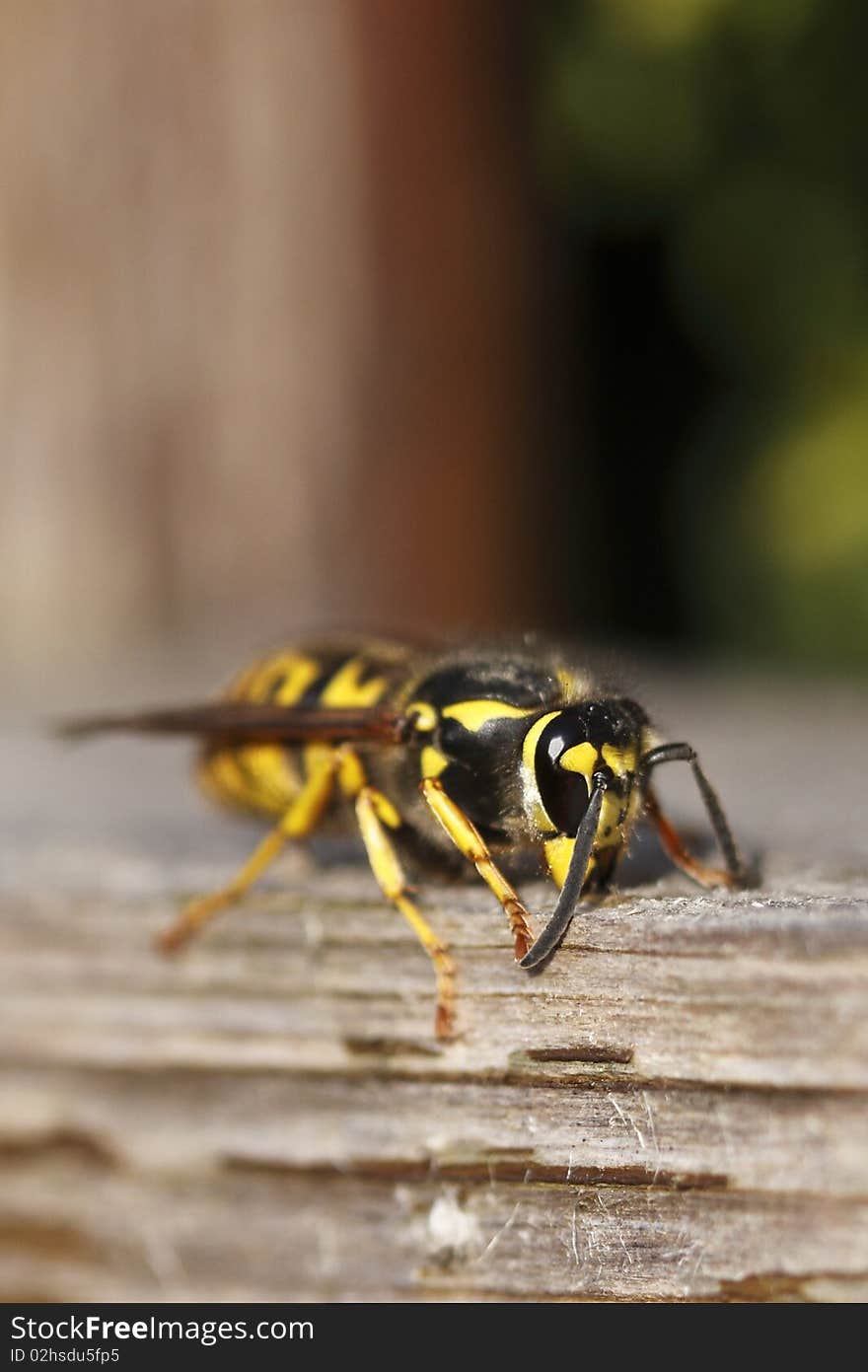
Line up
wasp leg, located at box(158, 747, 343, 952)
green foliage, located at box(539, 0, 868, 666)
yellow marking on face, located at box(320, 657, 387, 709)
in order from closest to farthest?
wasp leg, located at box(158, 747, 343, 952) → yellow marking on face, located at box(320, 657, 387, 709) → green foliage, located at box(539, 0, 868, 666)

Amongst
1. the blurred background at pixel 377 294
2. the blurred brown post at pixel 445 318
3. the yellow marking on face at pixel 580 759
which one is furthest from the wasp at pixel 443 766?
the blurred brown post at pixel 445 318

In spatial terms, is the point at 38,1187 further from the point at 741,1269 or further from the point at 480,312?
the point at 480,312

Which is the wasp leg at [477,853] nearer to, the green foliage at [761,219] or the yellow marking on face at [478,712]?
the yellow marking on face at [478,712]

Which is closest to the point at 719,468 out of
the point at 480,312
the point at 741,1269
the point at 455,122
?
the point at 480,312

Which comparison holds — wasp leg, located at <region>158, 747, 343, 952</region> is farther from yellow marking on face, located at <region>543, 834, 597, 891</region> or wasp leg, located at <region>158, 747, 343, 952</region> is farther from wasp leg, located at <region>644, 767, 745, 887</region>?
wasp leg, located at <region>644, 767, 745, 887</region>

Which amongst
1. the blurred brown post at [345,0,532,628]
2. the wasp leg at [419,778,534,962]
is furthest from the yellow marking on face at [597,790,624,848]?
the blurred brown post at [345,0,532,628]
